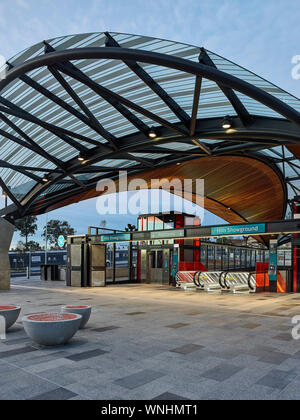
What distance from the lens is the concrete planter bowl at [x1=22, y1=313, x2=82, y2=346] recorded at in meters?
6.92

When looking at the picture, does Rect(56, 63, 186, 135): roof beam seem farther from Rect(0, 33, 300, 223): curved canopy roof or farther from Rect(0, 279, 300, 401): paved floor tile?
Rect(0, 279, 300, 401): paved floor tile

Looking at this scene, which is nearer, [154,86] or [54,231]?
[154,86]

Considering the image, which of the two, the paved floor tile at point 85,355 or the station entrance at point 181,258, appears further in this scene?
the station entrance at point 181,258

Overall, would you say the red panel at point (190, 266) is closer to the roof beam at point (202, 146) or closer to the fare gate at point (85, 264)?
the fare gate at point (85, 264)

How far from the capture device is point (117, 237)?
2373 centimetres

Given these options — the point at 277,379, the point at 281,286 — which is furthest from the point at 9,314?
the point at 281,286

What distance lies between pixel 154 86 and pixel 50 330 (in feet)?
28.5

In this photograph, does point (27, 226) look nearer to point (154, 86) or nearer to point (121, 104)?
point (121, 104)

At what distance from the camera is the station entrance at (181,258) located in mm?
19719

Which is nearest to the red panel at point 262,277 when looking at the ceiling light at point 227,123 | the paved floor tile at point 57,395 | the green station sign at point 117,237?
the green station sign at point 117,237

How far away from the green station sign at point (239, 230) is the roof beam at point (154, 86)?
6060 millimetres

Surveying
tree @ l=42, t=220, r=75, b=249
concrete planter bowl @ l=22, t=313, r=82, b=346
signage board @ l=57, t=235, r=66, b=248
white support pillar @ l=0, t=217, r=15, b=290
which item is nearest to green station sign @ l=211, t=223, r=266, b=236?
concrete planter bowl @ l=22, t=313, r=82, b=346

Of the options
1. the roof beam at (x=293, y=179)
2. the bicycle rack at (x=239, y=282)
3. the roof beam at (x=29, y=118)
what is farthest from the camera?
the roof beam at (x=293, y=179)
